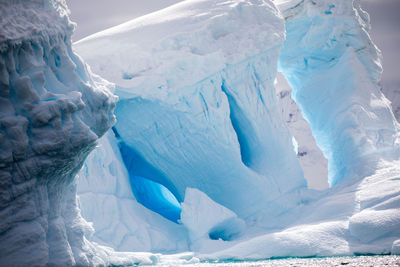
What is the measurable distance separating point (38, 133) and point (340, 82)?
25.5ft

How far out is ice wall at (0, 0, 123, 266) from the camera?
13.8ft

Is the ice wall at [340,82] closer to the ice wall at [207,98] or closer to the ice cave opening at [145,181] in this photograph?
the ice wall at [207,98]

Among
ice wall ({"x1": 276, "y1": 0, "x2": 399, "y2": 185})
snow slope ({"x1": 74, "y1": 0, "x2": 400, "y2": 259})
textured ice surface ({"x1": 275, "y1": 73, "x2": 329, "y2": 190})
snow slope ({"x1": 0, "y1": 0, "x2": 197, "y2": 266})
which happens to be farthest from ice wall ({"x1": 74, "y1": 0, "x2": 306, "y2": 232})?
textured ice surface ({"x1": 275, "y1": 73, "x2": 329, "y2": 190})

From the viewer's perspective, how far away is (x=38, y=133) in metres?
4.37

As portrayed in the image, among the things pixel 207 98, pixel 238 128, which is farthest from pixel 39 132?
pixel 238 128

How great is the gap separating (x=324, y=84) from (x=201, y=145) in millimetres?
3715

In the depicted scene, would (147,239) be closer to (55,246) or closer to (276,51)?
(55,246)

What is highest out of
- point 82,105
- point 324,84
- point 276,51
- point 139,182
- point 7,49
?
point 7,49

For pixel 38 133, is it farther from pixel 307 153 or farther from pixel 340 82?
pixel 307 153

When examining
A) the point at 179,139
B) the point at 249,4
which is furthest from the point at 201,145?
the point at 249,4

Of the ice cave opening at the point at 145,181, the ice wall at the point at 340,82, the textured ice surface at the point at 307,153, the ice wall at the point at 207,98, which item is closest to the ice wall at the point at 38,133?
the ice wall at the point at 207,98

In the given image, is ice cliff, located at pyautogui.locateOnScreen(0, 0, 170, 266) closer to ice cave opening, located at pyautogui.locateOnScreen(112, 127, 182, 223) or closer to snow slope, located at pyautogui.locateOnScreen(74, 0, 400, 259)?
snow slope, located at pyautogui.locateOnScreen(74, 0, 400, 259)

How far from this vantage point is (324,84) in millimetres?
10719

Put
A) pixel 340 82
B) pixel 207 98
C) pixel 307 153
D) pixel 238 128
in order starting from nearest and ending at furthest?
pixel 207 98 < pixel 238 128 < pixel 340 82 < pixel 307 153
